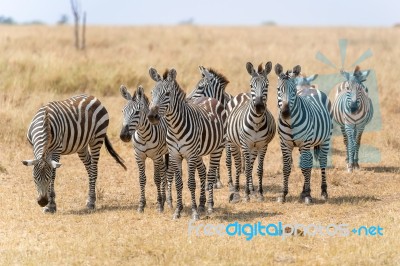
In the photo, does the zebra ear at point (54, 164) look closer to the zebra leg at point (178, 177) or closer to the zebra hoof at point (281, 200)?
the zebra leg at point (178, 177)

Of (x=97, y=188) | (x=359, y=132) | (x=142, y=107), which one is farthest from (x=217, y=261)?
(x=359, y=132)

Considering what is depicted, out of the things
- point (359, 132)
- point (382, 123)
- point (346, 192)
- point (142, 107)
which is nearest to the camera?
point (142, 107)

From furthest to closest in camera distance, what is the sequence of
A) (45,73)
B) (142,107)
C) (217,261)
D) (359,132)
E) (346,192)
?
1. (45,73)
2. (359,132)
3. (346,192)
4. (142,107)
5. (217,261)

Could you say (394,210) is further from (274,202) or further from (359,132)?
(359,132)

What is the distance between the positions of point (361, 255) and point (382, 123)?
10685mm

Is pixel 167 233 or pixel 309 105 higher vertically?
pixel 309 105

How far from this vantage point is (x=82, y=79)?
20.3m

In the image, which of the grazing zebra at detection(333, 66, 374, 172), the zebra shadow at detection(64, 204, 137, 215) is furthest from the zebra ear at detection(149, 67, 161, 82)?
the grazing zebra at detection(333, 66, 374, 172)

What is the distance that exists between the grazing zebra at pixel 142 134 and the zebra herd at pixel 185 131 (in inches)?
0.6

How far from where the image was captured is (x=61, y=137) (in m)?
Result: 10.2

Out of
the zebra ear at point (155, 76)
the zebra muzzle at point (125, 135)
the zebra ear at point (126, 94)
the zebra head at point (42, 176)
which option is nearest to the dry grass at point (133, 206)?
the zebra head at point (42, 176)

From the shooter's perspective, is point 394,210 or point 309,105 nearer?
point 394,210

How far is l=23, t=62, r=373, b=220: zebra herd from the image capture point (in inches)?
370

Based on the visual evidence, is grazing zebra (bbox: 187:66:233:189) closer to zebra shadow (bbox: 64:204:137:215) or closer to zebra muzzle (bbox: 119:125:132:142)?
zebra shadow (bbox: 64:204:137:215)
